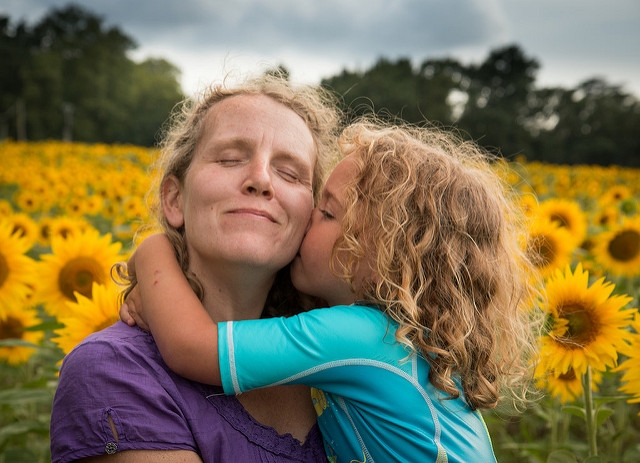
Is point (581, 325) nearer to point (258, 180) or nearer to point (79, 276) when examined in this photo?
point (258, 180)

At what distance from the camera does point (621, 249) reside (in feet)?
13.3

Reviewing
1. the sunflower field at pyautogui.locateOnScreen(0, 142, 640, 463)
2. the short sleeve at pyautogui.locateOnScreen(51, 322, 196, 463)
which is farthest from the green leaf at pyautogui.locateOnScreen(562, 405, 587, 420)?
the short sleeve at pyautogui.locateOnScreen(51, 322, 196, 463)

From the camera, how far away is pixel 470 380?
70.5 inches

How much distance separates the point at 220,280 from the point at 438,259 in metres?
0.64

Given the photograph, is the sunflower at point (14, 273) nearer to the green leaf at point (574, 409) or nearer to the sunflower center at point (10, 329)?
the sunflower center at point (10, 329)

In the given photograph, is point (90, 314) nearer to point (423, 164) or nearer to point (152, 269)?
point (152, 269)

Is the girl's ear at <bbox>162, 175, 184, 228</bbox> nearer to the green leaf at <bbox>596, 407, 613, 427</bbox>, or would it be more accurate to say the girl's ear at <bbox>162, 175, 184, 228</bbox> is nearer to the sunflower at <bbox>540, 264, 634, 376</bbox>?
the sunflower at <bbox>540, 264, 634, 376</bbox>

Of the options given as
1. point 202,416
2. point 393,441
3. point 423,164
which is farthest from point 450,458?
point 423,164

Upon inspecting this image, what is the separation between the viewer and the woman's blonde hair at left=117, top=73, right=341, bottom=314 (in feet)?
6.64

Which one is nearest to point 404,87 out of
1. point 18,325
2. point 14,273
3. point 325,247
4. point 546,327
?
point 14,273

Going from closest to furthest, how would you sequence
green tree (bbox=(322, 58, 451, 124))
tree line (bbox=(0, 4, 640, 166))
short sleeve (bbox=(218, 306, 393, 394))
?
short sleeve (bbox=(218, 306, 393, 394)), tree line (bbox=(0, 4, 640, 166)), green tree (bbox=(322, 58, 451, 124))

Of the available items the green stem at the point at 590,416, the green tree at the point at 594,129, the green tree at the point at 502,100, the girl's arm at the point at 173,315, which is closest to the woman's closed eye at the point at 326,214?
the girl's arm at the point at 173,315

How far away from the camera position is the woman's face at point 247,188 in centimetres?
174

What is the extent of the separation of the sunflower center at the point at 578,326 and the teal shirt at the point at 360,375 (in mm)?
739
